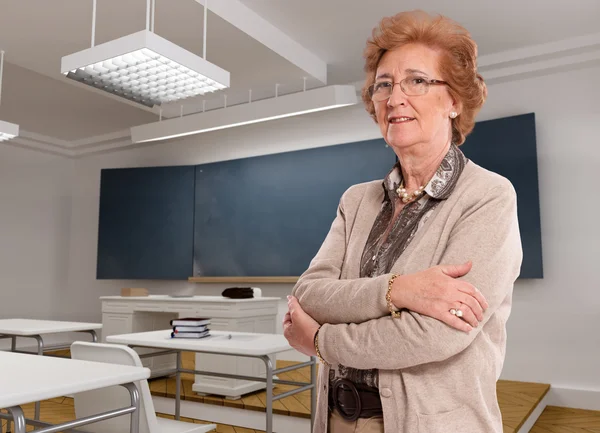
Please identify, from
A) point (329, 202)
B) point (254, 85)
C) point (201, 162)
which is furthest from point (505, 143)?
point (201, 162)

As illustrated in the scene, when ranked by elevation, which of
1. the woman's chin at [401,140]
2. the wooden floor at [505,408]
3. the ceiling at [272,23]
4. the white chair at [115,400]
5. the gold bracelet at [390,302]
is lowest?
the wooden floor at [505,408]

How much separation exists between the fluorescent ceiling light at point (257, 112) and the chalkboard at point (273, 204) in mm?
936

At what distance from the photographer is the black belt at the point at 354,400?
105 cm

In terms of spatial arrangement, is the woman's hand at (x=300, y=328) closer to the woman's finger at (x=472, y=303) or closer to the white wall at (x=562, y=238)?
the woman's finger at (x=472, y=303)

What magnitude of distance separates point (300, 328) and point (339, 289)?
0.14 meters

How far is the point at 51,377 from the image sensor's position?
73.0 inches

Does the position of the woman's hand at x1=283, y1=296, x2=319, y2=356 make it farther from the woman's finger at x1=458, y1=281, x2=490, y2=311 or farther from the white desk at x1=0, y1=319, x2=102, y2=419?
the white desk at x1=0, y1=319, x2=102, y2=419

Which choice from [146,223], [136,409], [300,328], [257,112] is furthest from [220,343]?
[146,223]

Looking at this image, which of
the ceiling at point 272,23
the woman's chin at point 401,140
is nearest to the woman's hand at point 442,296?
the woman's chin at point 401,140

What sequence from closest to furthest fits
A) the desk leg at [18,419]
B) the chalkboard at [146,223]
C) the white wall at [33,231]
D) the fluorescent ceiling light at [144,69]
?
1. the desk leg at [18,419]
2. the fluorescent ceiling light at [144,69]
3. the chalkboard at [146,223]
4. the white wall at [33,231]

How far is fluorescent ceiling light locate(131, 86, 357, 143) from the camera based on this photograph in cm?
470

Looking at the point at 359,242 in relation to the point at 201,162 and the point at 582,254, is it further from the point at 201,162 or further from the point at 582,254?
the point at 201,162

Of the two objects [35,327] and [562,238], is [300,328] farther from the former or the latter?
A: [562,238]

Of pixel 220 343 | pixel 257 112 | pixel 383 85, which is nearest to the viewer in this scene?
pixel 383 85
